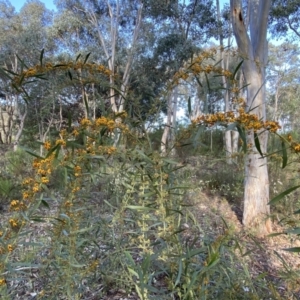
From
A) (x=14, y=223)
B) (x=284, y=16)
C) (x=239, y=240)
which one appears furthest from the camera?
(x=284, y=16)

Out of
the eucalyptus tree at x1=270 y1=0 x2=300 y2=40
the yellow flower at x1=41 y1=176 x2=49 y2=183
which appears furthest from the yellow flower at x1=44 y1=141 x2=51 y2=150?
the eucalyptus tree at x1=270 y1=0 x2=300 y2=40

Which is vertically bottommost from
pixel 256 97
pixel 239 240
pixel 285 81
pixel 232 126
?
pixel 239 240

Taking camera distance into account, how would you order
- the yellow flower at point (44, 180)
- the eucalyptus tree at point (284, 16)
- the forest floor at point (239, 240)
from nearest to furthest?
the yellow flower at point (44, 180), the forest floor at point (239, 240), the eucalyptus tree at point (284, 16)

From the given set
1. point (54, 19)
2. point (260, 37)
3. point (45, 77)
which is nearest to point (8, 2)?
point (54, 19)

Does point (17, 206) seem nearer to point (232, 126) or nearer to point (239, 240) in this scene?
point (232, 126)

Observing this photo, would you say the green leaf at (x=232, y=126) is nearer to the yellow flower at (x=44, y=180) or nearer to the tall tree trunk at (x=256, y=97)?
the yellow flower at (x=44, y=180)

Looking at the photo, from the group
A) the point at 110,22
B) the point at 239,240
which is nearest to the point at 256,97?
the point at 239,240

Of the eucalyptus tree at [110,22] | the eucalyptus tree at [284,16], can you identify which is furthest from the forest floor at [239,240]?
the eucalyptus tree at [110,22]

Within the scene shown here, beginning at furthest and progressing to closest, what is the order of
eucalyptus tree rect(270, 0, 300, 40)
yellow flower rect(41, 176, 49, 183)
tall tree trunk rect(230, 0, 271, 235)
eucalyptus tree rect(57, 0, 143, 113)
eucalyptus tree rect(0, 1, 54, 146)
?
eucalyptus tree rect(57, 0, 143, 113)
eucalyptus tree rect(0, 1, 54, 146)
eucalyptus tree rect(270, 0, 300, 40)
tall tree trunk rect(230, 0, 271, 235)
yellow flower rect(41, 176, 49, 183)

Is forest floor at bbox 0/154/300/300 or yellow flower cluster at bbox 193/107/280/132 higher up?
yellow flower cluster at bbox 193/107/280/132

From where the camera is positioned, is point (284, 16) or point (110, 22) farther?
point (110, 22)

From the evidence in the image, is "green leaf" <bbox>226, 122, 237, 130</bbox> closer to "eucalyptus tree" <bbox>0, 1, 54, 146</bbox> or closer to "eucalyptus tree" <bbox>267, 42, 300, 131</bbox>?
"eucalyptus tree" <bbox>0, 1, 54, 146</bbox>

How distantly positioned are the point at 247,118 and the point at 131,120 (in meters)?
0.43

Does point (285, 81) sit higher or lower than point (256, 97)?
higher
